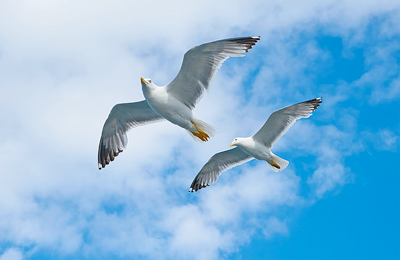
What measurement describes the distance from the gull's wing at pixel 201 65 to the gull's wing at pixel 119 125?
3.35ft

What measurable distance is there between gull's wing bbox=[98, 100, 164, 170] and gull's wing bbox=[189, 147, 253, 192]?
67.1 inches

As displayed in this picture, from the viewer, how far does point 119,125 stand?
925cm

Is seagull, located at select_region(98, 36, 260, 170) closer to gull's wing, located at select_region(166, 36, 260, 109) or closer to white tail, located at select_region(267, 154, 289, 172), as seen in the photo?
gull's wing, located at select_region(166, 36, 260, 109)

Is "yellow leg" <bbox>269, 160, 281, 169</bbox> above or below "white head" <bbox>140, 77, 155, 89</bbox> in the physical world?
below

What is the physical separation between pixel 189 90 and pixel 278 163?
97.4 inches

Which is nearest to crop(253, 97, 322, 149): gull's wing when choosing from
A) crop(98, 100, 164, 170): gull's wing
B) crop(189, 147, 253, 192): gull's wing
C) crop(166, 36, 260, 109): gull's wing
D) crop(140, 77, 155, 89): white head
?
crop(189, 147, 253, 192): gull's wing

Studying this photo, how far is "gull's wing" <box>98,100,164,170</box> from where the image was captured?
29.5ft

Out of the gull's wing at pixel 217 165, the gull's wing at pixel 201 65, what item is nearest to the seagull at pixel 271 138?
the gull's wing at pixel 217 165

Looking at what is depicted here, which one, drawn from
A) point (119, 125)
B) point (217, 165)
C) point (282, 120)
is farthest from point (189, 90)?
point (217, 165)

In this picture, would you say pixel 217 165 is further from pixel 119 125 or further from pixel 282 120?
pixel 119 125

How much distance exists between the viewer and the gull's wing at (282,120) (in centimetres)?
882
